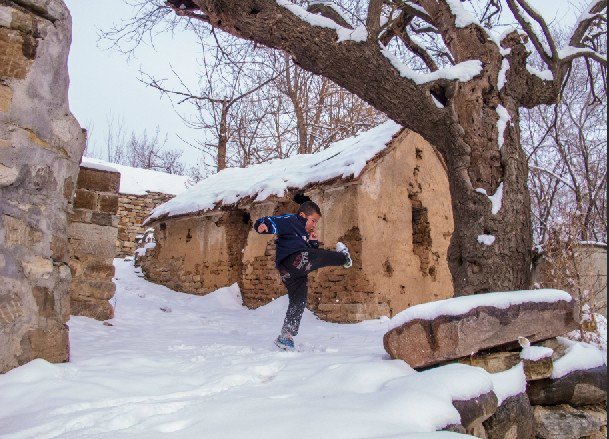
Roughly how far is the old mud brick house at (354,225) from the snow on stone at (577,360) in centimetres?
392

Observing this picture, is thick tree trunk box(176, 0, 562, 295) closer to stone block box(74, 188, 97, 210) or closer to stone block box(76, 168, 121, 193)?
stone block box(76, 168, 121, 193)

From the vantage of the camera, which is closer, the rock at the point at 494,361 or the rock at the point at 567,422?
the rock at the point at 494,361

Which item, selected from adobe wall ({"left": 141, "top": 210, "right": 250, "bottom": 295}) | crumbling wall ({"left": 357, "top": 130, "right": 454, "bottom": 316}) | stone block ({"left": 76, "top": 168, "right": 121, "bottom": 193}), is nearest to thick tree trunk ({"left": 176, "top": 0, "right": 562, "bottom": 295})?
stone block ({"left": 76, "top": 168, "right": 121, "bottom": 193})

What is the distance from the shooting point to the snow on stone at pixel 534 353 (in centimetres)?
341

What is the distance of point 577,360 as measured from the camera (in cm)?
366

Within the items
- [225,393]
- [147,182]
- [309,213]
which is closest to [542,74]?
[309,213]

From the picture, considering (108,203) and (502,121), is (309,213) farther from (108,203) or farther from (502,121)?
(108,203)

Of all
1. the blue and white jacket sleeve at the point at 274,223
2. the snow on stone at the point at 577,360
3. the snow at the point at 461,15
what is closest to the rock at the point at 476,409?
the snow on stone at the point at 577,360

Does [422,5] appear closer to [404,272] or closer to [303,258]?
[303,258]

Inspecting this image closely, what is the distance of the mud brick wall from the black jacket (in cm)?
1426

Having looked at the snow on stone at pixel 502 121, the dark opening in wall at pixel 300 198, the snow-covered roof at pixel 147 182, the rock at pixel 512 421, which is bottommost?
the rock at pixel 512 421

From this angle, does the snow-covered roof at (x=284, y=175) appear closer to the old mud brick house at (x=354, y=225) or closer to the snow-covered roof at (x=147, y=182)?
the old mud brick house at (x=354, y=225)

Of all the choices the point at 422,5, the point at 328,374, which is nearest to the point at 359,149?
the point at 422,5

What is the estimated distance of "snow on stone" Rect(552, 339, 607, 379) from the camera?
356 cm
